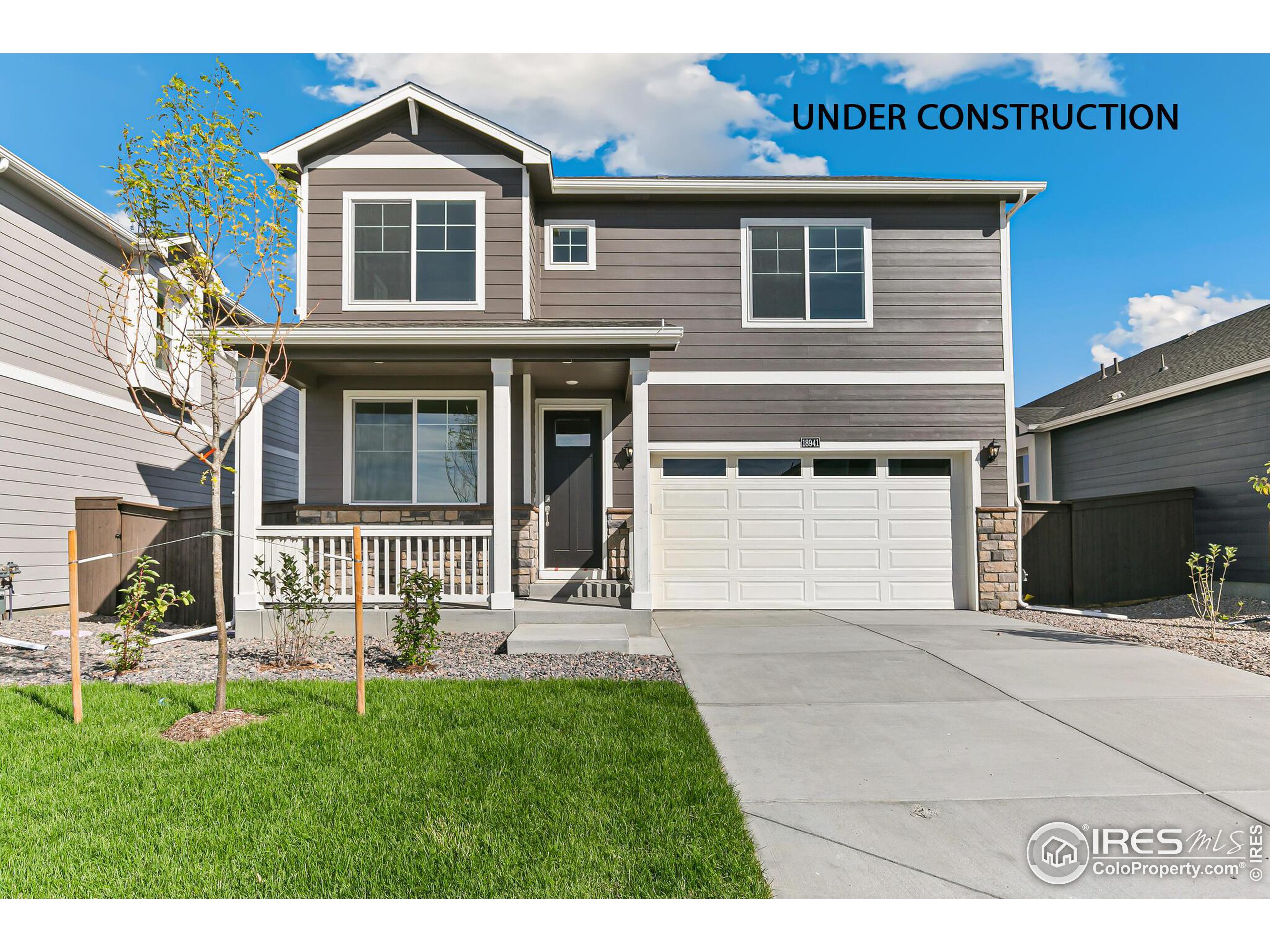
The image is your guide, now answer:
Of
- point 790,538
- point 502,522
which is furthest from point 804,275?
point 502,522

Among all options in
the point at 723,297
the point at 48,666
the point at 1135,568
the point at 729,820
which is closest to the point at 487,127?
the point at 723,297

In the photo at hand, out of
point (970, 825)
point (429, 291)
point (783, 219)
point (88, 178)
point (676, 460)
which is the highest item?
point (88, 178)

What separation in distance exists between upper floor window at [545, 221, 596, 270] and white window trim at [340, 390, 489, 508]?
2.11 m

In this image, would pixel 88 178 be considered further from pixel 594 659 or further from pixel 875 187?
pixel 875 187

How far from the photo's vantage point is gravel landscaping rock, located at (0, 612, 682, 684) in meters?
6.15

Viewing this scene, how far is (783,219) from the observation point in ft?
33.8

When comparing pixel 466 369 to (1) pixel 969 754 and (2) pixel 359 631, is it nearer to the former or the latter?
(2) pixel 359 631

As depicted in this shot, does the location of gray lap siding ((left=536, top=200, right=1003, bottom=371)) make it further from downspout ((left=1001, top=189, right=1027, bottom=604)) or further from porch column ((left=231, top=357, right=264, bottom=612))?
porch column ((left=231, top=357, right=264, bottom=612))

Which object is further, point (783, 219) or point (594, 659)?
point (783, 219)

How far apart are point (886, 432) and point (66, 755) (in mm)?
9106

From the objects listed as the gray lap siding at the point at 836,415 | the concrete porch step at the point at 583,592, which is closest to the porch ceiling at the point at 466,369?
the gray lap siding at the point at 836,415

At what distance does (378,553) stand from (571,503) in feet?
8.86

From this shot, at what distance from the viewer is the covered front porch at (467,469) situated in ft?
26.3

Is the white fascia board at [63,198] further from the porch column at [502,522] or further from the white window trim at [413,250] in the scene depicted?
the porch column at [502,522]
